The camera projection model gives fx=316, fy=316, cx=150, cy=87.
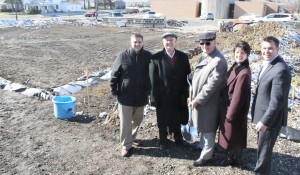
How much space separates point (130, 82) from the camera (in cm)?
462

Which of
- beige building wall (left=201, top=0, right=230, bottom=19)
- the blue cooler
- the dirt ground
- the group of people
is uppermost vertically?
beige building wall (left=201, top=0, right=230, bottom=19)

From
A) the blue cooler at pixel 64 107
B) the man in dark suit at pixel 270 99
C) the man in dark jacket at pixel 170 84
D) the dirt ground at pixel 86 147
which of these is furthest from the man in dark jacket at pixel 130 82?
the blue cooler at pixel 64 107

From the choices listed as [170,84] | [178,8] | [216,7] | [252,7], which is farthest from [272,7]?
[170,84]

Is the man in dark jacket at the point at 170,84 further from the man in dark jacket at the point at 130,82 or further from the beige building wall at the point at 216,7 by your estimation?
the beige building wall at the point at 216,7

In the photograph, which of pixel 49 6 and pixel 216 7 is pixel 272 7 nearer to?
pixel 216 7

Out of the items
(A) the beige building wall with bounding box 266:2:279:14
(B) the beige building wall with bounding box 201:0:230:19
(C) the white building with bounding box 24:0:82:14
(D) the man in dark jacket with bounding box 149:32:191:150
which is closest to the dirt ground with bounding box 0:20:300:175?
(D) the man in dark jacket with bounding box 149:32:191:150

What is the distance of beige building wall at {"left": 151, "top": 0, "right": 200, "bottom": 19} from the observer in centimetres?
5225

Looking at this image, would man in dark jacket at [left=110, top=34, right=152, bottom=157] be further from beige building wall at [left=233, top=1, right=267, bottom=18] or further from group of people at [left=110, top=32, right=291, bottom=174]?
beige building wall at [left=233, top=1, right=267, bottom=18]

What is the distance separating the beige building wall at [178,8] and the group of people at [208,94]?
4869 cm

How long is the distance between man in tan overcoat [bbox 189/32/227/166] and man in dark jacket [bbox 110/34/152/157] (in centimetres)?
80

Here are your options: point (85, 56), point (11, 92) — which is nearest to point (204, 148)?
point (11, 92)

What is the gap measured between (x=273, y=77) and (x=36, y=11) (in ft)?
195

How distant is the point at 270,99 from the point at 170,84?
1.48m

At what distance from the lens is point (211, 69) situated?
4.03 meters
